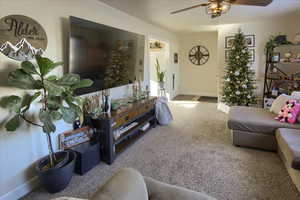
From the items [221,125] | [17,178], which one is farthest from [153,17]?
[17,178]

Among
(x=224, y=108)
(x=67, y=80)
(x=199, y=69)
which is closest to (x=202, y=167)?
(x=67, y=80)

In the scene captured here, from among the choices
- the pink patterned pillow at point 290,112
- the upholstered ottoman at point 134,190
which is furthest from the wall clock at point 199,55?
the upholstered ottoman at point 134,190

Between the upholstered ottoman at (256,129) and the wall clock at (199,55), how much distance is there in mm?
4428

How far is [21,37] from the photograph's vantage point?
1.87m

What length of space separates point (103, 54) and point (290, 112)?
280 cm

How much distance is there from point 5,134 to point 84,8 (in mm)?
1849

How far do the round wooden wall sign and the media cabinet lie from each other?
1073 millimetres

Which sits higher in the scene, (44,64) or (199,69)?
(199,69)

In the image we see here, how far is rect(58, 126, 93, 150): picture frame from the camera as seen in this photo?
2.37m

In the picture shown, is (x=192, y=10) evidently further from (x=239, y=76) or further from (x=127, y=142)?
(x=127, y=142)

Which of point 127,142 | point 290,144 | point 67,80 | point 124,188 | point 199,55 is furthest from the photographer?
point 199,55

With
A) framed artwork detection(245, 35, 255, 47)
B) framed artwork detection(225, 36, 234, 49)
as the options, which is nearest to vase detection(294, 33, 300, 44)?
framed artwork detection(245, 35, 255, 47)

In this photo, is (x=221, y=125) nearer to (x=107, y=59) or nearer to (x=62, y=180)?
(x=107, y=59)

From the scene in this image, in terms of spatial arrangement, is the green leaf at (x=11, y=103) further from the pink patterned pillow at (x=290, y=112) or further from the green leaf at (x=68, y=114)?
the pink patterned pillow at (x=290, y=112)
